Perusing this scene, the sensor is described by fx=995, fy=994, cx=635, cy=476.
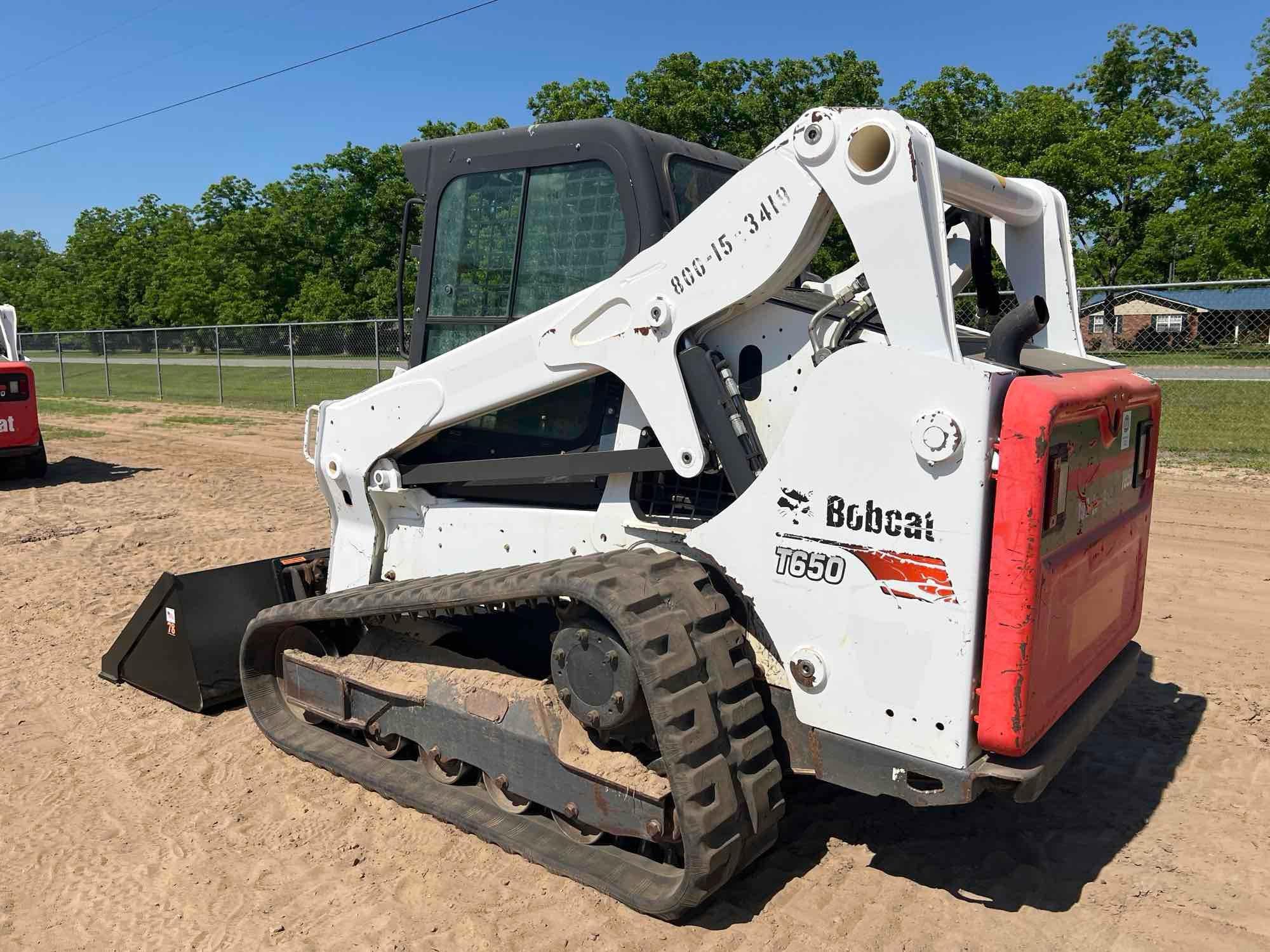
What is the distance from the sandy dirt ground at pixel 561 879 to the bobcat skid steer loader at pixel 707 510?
0.22m

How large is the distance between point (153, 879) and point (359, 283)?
42124 millimetres

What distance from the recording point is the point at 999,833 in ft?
12.1

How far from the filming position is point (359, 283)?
142ft

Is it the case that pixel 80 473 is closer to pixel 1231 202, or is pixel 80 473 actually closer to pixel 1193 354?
pixel 1193 354

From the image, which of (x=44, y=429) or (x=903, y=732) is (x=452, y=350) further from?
(x=44, y=429)

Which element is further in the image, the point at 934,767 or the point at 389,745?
the point at 389,745

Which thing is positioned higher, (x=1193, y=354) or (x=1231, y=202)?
(x=1231, y=202)

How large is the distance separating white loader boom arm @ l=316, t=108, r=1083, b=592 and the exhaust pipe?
193 mm

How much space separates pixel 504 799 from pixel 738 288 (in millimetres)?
2090

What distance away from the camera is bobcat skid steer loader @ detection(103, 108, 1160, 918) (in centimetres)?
274

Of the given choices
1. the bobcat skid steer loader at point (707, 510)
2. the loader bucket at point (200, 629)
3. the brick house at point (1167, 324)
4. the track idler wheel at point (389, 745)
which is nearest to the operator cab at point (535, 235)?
the bobcat skid steer loader at point (707, 510)

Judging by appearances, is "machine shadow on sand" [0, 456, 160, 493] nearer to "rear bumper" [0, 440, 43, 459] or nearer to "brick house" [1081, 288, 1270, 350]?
"rear bumper" [0, 440, 43, 459]

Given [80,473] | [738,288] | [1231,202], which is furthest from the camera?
[1231,202]

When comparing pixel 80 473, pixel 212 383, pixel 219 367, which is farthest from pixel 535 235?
pixel 212 383
